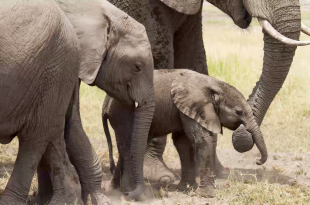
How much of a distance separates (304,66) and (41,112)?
857 centimetres

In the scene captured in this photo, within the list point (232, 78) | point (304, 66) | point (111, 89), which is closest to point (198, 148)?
point (111, 89)

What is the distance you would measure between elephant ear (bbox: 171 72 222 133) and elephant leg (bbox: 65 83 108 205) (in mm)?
905

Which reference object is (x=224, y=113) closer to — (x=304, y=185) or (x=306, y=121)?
(x=304, y=185)

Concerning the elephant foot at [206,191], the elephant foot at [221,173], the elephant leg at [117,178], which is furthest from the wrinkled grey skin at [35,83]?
the elephant foot at [221,173]

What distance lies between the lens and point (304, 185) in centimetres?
620

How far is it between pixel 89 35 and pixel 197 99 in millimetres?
1046

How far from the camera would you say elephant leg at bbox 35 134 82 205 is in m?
4.62

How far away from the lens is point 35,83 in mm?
4277

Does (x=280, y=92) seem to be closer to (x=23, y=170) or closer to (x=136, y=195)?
(x=136, y=195)

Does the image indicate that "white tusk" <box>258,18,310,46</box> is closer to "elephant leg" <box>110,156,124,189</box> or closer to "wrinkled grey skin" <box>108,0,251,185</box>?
"wrinkled grey skin" <box>108,0,251,185</box>

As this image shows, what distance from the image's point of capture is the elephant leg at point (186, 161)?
5910 millimetres

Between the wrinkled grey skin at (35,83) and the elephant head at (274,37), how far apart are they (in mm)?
1891

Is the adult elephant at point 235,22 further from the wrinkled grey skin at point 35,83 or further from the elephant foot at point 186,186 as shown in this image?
the wrinkled grey skin at point 35,83

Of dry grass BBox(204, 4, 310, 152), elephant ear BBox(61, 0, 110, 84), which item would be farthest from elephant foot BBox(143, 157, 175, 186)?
elephant ear BBox(61, 0, 110, 84)
